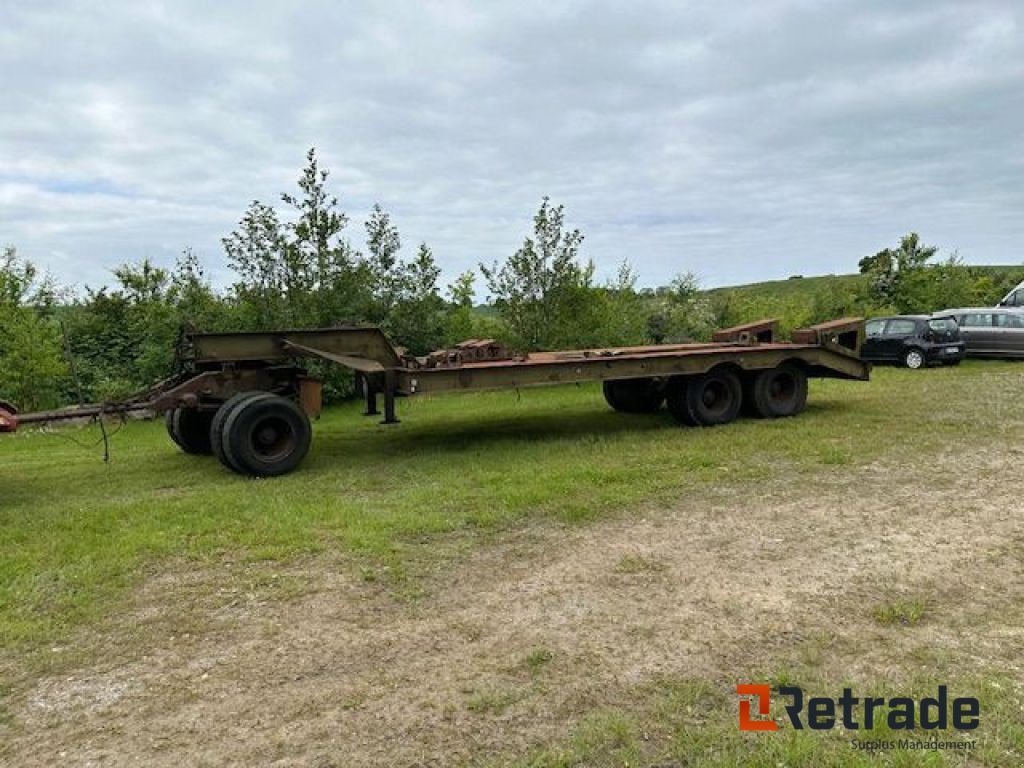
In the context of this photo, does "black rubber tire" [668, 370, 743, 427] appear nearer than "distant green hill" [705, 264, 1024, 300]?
Yes

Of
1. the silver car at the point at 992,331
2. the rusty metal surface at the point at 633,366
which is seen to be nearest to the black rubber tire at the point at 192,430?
the rusty metal surface at the point at 633,366

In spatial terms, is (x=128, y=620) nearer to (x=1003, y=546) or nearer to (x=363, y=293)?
(x=1003, y=546)

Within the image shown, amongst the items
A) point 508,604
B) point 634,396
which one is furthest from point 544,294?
point 508,604

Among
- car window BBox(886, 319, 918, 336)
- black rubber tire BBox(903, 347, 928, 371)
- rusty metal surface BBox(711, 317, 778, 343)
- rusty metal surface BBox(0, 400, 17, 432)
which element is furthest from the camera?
car window BBox(886, 319, 918, 336)

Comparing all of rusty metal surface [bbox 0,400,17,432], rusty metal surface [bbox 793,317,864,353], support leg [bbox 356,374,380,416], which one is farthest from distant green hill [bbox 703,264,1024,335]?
rusty metal surface [bbox 0,400,17,432]

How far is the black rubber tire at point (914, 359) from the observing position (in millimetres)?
18891

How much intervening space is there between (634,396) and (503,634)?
26.4 feet

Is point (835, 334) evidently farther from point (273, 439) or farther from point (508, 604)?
point (508, 604)

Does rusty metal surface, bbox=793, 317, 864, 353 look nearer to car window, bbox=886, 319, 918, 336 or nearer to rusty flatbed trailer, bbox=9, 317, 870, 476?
rusty flatbed trailer, bbox=9, 317, 870, 476

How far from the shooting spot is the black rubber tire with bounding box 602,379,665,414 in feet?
38.5

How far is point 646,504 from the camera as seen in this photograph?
6.63m

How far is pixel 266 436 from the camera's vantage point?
8391 millimetres

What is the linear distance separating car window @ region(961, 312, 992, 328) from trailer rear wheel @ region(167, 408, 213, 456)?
18.6m

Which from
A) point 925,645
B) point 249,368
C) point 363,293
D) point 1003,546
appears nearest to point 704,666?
point 925,645
